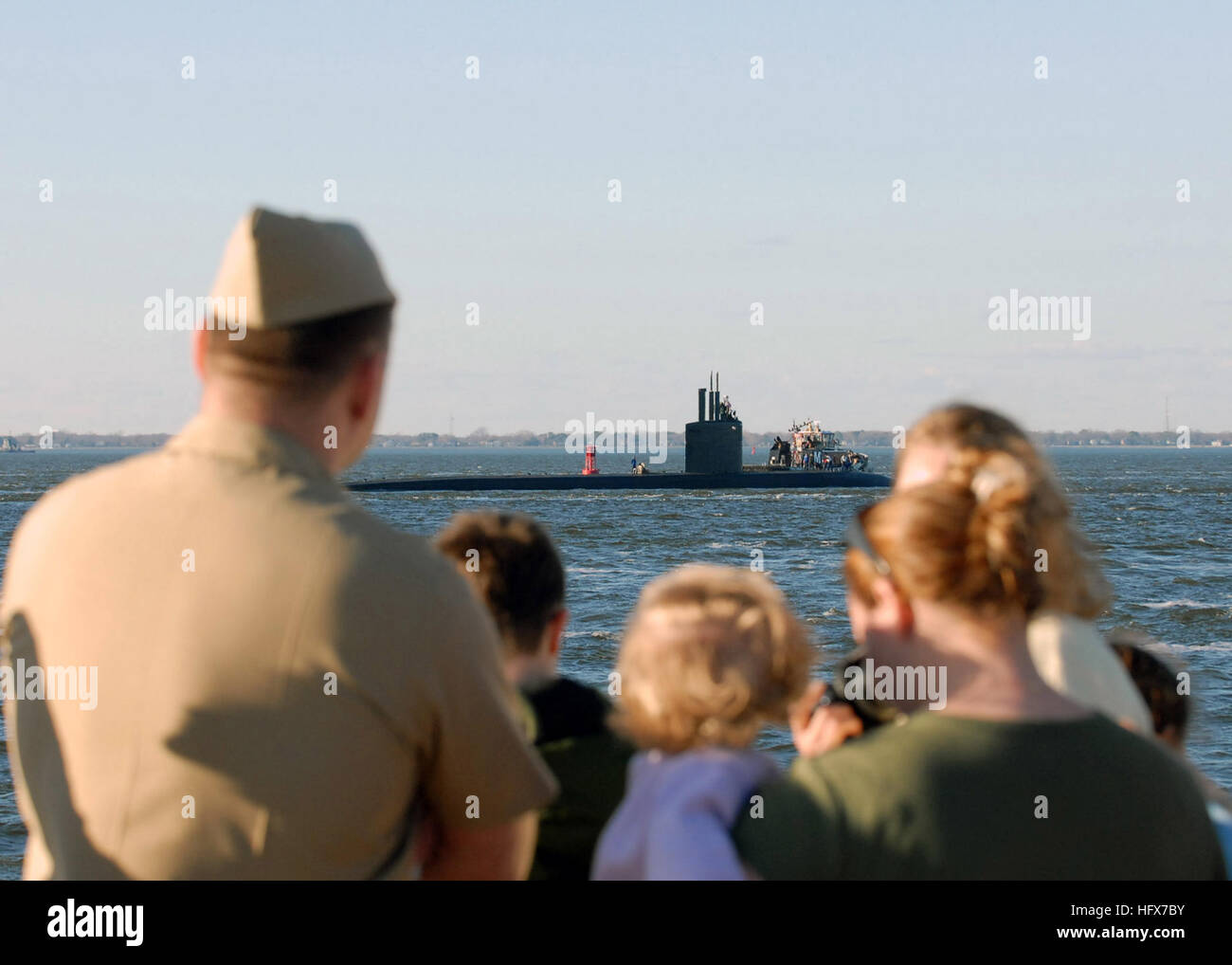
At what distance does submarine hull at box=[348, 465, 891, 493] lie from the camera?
7538 cm

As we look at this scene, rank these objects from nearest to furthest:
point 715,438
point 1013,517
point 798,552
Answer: point 1013,517
point 798,552
point 715,438

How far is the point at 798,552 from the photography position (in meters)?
42.7

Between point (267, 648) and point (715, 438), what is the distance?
7661cm

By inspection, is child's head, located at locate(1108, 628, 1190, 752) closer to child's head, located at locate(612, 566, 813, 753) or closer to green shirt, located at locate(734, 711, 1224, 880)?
green shirt, located at locate(734, 711, 1224, 880)

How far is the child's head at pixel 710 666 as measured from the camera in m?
2.30

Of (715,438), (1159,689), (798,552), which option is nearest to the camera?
(1159,689)

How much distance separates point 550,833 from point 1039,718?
4.02 ft

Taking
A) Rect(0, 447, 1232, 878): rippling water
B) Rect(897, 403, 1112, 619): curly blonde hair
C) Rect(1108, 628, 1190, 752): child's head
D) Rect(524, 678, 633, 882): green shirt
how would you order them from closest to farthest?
Rect(897, 403, 1112, 619): curly blonde hair
Rect(524, 678, 633, 882): green shirt
Rect(1108, 628, 1190, 752): child's head
Rect(0, 447, 1232, 878): rippling water

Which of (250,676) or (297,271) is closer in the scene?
(250,676)

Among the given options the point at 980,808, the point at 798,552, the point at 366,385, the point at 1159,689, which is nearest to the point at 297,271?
the point at 366,385

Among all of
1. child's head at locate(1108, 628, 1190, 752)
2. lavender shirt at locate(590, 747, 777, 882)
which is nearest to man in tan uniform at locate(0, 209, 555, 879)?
lavender shirt at locate(590, 747, 777, 882)

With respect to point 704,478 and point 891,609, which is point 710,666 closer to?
point 891,609

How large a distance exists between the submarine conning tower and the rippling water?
2392 millimetres

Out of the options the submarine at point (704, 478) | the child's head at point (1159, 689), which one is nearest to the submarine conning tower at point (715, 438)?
the submarine at point (704, 478)
